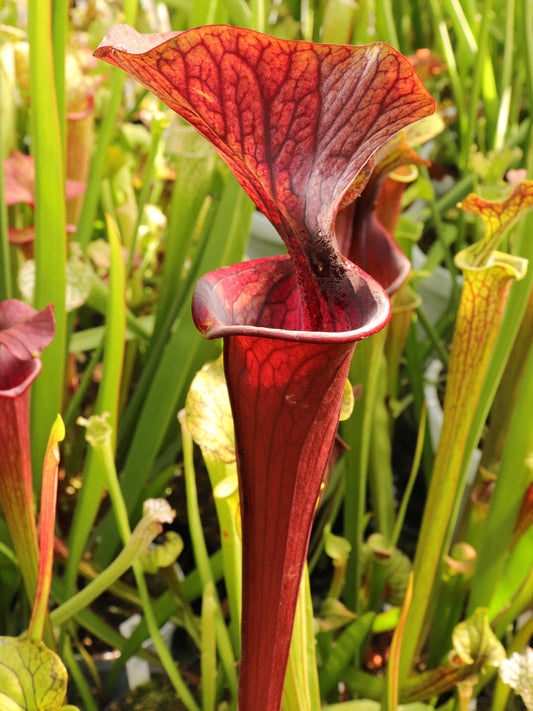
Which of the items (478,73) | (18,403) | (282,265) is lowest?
(18,403)

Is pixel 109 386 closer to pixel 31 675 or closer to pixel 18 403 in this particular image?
pixel 18 403

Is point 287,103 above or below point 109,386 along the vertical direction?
above

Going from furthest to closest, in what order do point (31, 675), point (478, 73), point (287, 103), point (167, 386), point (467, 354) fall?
1. point (478, 73)
2. point (167, 386)
3. point (467, 354)
4. point (31, 675)
5. point (287, 103)

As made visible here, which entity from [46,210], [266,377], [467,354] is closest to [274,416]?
[266,377]

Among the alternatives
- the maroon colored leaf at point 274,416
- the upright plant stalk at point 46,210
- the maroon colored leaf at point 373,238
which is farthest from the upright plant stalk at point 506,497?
the upright plant stalk at point 46,210

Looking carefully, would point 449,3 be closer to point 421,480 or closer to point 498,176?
point 498,176

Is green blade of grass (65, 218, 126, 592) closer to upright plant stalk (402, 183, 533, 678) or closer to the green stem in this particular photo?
upright plant stalk (402, 183, 533, 678)

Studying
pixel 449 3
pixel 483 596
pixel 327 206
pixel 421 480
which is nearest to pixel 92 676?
pixel 483 596
